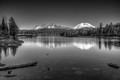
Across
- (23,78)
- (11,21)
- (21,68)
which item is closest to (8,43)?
(11,21)

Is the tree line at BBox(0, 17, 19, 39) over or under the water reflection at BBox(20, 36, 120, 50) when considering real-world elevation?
over

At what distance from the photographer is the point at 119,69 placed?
25875 millimetres

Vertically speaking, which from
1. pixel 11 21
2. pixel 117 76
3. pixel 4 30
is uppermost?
pixel 11 21

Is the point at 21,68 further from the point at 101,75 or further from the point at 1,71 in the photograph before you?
the point at 101,75

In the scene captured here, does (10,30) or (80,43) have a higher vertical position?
(10,30)

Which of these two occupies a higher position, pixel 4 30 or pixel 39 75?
pixel 4 30

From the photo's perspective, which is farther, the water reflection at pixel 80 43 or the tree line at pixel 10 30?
the tree line at pixel 10 30

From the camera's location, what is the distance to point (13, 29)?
8919 cm

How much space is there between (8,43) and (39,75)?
61238 mm

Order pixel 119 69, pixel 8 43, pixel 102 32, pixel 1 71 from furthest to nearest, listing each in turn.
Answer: pixel 102 32 → pixel 8 43 → pixel 119 69 → pixel 1 71

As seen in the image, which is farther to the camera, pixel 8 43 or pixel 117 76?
pixel 8 43

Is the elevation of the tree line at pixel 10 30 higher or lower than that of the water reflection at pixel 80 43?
higher

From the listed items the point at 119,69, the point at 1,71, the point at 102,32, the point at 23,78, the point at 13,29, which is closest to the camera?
the point at 23,78

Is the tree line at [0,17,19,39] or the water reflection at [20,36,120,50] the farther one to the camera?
the tree line at [0,17,19,39]
